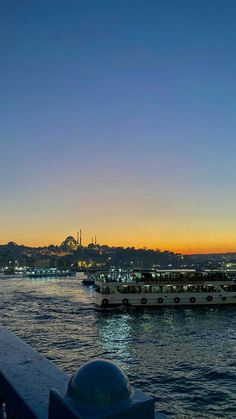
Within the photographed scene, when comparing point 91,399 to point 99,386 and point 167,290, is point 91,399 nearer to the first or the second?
point 99,386

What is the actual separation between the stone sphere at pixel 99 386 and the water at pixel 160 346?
55.4 feet

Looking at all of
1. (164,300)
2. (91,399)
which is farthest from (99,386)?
(164,300)

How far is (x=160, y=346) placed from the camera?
31656 mm

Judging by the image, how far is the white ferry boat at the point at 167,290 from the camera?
57344mm

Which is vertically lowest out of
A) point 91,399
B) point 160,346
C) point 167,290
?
point 160,346

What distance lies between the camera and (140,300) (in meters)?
57.6

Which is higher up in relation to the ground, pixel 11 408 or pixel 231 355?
pixel 11 408

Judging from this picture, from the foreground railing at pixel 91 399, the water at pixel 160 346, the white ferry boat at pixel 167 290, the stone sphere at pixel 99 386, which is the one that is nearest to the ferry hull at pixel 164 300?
the white ferry boat at pixel 167 290

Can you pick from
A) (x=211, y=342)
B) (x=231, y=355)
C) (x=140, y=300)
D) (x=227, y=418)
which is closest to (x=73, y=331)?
(x=211, y=342)

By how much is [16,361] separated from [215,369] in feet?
76.9

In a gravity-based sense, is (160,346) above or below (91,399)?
below

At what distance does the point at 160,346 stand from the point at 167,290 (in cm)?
2848

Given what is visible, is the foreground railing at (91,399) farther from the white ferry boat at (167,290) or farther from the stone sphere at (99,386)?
the white ferry boat at (167,290)

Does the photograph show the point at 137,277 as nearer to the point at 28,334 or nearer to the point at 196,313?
the point at 196,313
